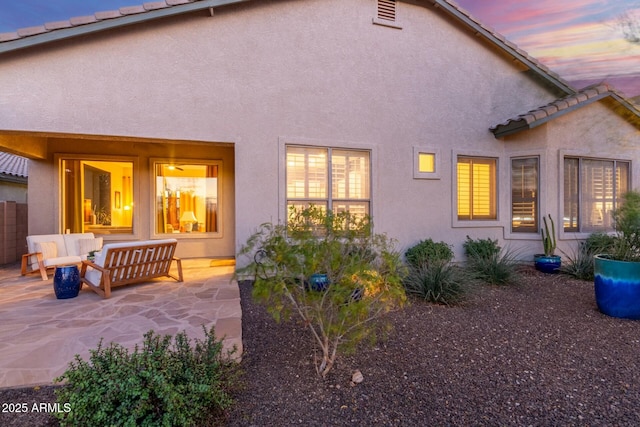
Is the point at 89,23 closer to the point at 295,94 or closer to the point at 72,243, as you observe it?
the point at 295,94

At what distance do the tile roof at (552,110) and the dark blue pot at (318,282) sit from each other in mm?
7096

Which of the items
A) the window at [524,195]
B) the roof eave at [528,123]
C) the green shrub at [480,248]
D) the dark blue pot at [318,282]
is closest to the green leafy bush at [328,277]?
the dark blue pot at [318,282]

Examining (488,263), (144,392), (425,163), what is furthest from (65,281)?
(488,263)

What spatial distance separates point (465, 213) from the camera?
8328 millimetres

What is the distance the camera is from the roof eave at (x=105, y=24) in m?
5.17

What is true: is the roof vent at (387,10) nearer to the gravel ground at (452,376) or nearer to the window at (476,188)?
the window at (476,188)

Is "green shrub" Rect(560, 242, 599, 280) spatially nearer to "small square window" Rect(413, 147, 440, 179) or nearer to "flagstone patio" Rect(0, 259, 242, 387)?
"small square window" Rect(413, 147, 440, 179)

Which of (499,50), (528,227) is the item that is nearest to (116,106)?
(499,50)

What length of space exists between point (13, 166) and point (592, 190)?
21950 mm

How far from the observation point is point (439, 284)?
5.33 metres

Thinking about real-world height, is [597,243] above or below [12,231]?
below

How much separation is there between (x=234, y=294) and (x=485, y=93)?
323 inches

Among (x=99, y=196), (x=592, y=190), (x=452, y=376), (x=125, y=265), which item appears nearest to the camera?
(x=452, y=376)

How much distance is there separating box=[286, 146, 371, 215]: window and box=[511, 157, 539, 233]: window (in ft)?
14.1
